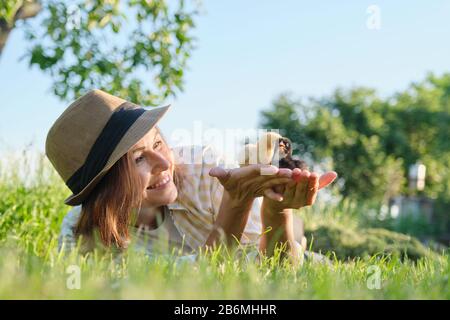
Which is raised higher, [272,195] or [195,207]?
[272,195]

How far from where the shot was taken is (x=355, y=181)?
2166 cm

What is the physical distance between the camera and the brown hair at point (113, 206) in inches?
97.4

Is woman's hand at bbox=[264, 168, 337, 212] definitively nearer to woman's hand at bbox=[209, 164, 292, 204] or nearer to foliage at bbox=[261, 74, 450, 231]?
woman's hand at bbox=[209, 164, 292, 204]

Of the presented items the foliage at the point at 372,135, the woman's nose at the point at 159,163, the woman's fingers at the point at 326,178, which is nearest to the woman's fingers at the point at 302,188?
the woman's fingers at the point at 326,178

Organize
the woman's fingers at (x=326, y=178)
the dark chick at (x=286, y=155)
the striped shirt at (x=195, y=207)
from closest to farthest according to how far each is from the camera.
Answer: the woman's fingers at (x=326, y=178)
the dark chick at (x=286, y=155)
the striped shirt at (x=195, y=207)

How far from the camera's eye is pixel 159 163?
2445 millimetres

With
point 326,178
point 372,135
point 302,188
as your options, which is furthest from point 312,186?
point 372,135

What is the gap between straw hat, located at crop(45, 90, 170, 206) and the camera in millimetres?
2502

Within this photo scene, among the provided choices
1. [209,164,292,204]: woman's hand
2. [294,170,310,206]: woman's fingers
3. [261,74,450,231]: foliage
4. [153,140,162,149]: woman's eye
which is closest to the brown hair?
[153,140,162,149]: woman's eye

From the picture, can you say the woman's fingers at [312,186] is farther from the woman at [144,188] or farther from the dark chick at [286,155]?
the dark chick at [286,155]

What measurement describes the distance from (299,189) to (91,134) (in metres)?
0.97

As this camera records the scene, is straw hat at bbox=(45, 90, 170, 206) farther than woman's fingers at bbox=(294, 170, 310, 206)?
Yes

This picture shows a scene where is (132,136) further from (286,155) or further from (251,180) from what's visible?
(286,155)
